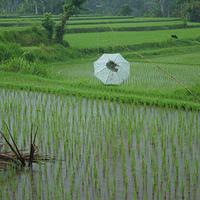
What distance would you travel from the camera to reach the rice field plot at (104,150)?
2947 millimetres

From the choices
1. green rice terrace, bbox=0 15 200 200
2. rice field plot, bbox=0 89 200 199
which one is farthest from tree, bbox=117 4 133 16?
rice field plot, bbox=0 89 200 199

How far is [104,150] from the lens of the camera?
3686 millimetres

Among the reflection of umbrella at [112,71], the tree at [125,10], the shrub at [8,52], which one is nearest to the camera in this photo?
the reflection of umbrella at [112,71]

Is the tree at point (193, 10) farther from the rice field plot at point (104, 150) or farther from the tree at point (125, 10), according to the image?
the rice field plot at point (104, 150)

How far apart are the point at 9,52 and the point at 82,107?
193 inches

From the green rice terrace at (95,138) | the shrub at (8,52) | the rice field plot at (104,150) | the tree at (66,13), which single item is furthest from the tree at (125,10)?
the rice field plot at (104,150)

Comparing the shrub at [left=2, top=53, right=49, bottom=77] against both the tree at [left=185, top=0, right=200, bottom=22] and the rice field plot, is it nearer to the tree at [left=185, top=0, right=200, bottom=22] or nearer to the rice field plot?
the rice field plot

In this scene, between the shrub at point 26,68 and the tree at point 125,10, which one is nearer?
the shrub at point 26,68

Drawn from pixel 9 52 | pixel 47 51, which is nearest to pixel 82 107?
pixel 9 52

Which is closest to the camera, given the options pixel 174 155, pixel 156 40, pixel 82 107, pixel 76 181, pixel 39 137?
pixel 76 181

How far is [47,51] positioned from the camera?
37.4ft

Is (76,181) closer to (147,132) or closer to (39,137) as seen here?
(39,137)

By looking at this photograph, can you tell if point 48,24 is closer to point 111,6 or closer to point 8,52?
point 8,52

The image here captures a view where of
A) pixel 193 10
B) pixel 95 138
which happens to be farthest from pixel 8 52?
pixel 193 10
